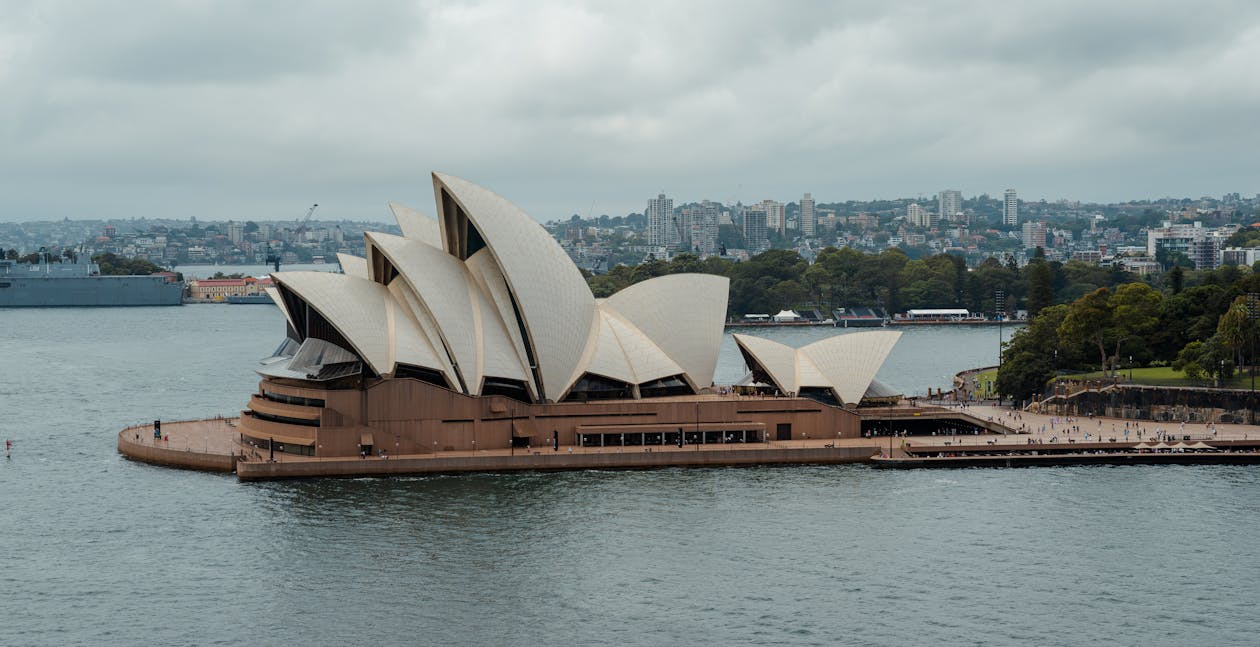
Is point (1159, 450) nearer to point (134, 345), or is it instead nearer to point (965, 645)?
point (965, 645)

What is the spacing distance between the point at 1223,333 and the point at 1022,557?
31251mm

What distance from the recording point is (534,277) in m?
59.0

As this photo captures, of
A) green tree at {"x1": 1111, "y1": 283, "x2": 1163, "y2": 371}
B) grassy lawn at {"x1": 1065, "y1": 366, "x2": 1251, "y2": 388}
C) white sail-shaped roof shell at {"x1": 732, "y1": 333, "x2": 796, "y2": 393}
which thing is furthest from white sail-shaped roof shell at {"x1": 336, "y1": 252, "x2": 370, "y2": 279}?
green tree at {"x1": 1111, "y1": 283, "x2": 1163, "y2": 371}

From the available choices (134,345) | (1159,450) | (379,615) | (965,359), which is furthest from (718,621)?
(134,345)

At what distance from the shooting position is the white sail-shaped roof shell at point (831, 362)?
62000mm

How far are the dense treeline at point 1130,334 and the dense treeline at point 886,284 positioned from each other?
274 feet

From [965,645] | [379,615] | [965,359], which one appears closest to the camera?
[965,645]

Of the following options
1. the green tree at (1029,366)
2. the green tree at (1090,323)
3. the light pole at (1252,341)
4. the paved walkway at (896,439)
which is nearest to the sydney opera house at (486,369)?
the paved walkway at (896,439)

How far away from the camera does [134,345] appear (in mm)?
122625

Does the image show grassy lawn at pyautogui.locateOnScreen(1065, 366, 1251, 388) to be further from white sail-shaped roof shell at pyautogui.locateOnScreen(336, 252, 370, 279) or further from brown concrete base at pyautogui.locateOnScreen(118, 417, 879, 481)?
white sail-shaped roof shell at pyautogui.locateOnScreen(336, 252, 370, 279)

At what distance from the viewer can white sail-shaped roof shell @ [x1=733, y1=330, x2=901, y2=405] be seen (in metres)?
62.0

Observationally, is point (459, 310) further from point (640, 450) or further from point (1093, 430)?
point (1093, 430)

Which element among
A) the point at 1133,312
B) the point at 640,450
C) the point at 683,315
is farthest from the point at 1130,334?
the point at 640,450

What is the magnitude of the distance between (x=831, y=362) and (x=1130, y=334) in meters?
23.4
